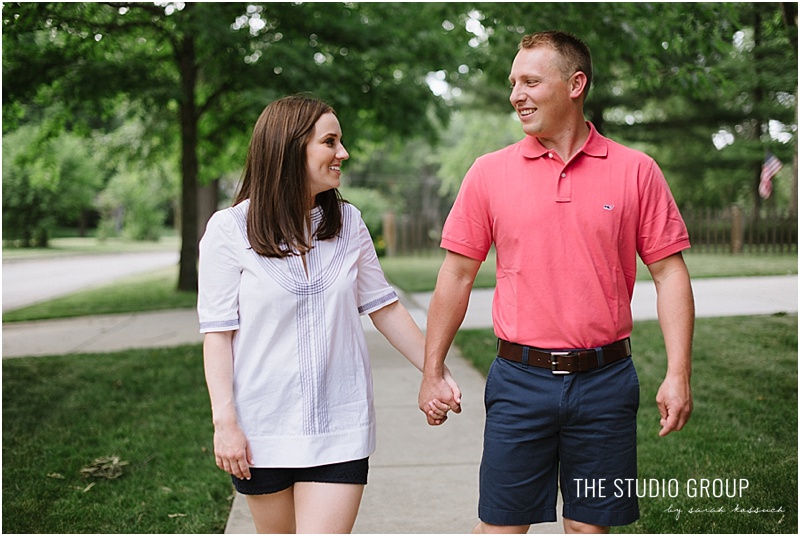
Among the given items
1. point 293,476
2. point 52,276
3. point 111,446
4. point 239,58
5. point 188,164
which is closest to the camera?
point 293,476

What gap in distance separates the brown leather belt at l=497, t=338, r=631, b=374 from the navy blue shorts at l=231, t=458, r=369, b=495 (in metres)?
0.64

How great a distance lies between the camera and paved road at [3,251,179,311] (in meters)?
17.0

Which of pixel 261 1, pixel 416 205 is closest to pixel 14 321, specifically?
pixel 261 1

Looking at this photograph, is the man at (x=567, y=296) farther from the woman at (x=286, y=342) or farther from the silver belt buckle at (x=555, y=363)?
the woman at (x=286, y=342)

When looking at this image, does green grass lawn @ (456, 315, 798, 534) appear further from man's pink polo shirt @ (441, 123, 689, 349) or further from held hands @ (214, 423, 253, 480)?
held hands @ (214, 423, 253, 480)

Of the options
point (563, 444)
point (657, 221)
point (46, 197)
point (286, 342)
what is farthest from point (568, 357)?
point (46, 197)

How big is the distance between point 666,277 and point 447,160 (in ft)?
124

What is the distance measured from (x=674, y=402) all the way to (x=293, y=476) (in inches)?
49.4

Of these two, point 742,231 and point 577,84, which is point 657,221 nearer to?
point 577,84

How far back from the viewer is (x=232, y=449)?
248cm

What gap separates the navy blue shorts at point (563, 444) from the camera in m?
2.64

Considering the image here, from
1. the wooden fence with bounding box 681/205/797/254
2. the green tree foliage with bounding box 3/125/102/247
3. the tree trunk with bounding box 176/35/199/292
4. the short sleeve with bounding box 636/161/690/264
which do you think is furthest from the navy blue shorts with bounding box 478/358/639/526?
the green tree foliage with bounding box 3/125/102/247

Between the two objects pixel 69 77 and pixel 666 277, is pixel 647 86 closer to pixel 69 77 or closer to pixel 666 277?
pixel 666 277

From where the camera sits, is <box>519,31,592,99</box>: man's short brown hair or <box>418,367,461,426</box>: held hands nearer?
<box>519,31,592,99</box>: man's short brown hair
